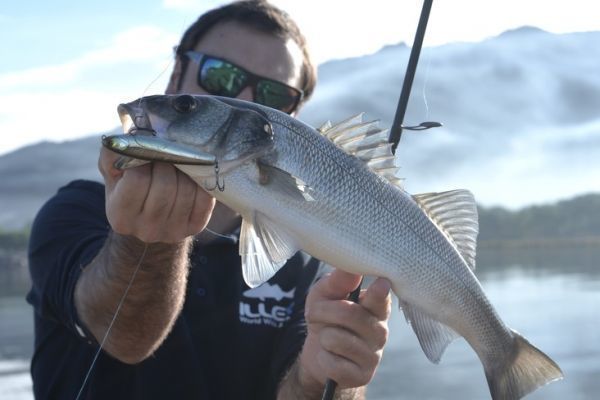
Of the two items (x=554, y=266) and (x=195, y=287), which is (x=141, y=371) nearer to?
(x=195, y=287)

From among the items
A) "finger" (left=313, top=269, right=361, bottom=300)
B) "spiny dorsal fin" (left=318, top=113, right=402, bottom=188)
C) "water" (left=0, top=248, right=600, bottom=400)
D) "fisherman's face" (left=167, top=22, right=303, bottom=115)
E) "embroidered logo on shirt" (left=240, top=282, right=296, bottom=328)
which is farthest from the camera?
"water" (left=0, top=248, right=600, bottom=400)

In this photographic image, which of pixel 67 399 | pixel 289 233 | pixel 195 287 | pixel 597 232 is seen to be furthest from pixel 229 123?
pixel 597 232

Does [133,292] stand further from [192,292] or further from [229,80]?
[229,80]

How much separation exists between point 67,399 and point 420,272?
1.47 m

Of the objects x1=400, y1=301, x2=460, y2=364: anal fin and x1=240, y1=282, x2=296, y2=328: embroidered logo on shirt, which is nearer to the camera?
x1=400, y1=301, x2=460, y2=364: anal fin

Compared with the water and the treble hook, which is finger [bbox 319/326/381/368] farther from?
the water

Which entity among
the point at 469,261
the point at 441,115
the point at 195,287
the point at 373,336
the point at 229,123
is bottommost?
the point at 441,115

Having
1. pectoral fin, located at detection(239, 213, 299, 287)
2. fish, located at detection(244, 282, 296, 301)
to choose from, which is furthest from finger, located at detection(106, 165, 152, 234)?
fish, located at detection(244, 282, 296, 301)

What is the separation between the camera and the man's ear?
3.12 metres

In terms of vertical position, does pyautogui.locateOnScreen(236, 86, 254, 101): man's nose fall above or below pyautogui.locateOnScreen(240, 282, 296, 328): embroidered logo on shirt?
above

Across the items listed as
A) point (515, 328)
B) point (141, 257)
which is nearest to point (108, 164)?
point (141, 257)

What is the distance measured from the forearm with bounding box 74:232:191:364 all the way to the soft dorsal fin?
72 cm

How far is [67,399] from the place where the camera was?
263 cm

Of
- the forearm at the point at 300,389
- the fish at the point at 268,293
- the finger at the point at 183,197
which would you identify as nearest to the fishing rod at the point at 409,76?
the forearm at the point at 300,389
